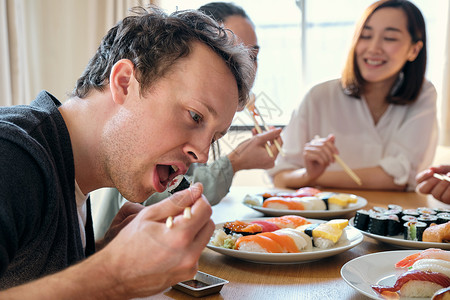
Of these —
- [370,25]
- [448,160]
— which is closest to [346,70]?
[370,25]

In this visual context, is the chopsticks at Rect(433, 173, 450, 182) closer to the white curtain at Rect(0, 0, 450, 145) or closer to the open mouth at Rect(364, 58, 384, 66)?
the open mouth at Rect(364, 58, 384, 66)

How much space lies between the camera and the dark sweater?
768 millimetres

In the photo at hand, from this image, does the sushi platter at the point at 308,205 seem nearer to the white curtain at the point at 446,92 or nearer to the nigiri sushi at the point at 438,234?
the nigiri sushi at the point at 438,234

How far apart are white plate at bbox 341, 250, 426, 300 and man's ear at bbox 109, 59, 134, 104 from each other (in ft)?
2.01

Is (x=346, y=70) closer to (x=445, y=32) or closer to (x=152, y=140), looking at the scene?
(x=445, y=32)

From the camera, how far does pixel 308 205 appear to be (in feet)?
5.61

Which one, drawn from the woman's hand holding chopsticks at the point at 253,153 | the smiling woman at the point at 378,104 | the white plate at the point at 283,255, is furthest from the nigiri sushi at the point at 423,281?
the smiling woman at the point at 378,104

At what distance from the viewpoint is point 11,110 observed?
976 millimetres

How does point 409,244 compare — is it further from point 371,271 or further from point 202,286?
point 202,286

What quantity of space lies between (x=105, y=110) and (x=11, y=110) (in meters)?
0.21

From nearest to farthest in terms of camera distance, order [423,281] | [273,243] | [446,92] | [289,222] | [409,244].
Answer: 1. [423,281]
2. [273,243]
3. [409,244]
4. [289,222]
5. [446,92]

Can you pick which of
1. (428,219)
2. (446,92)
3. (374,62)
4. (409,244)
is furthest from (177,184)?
(446,92)

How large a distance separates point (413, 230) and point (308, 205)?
0.43m

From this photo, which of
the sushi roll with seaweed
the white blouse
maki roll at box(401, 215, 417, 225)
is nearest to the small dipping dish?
maki roll at box(401, 215, 417, 225)
